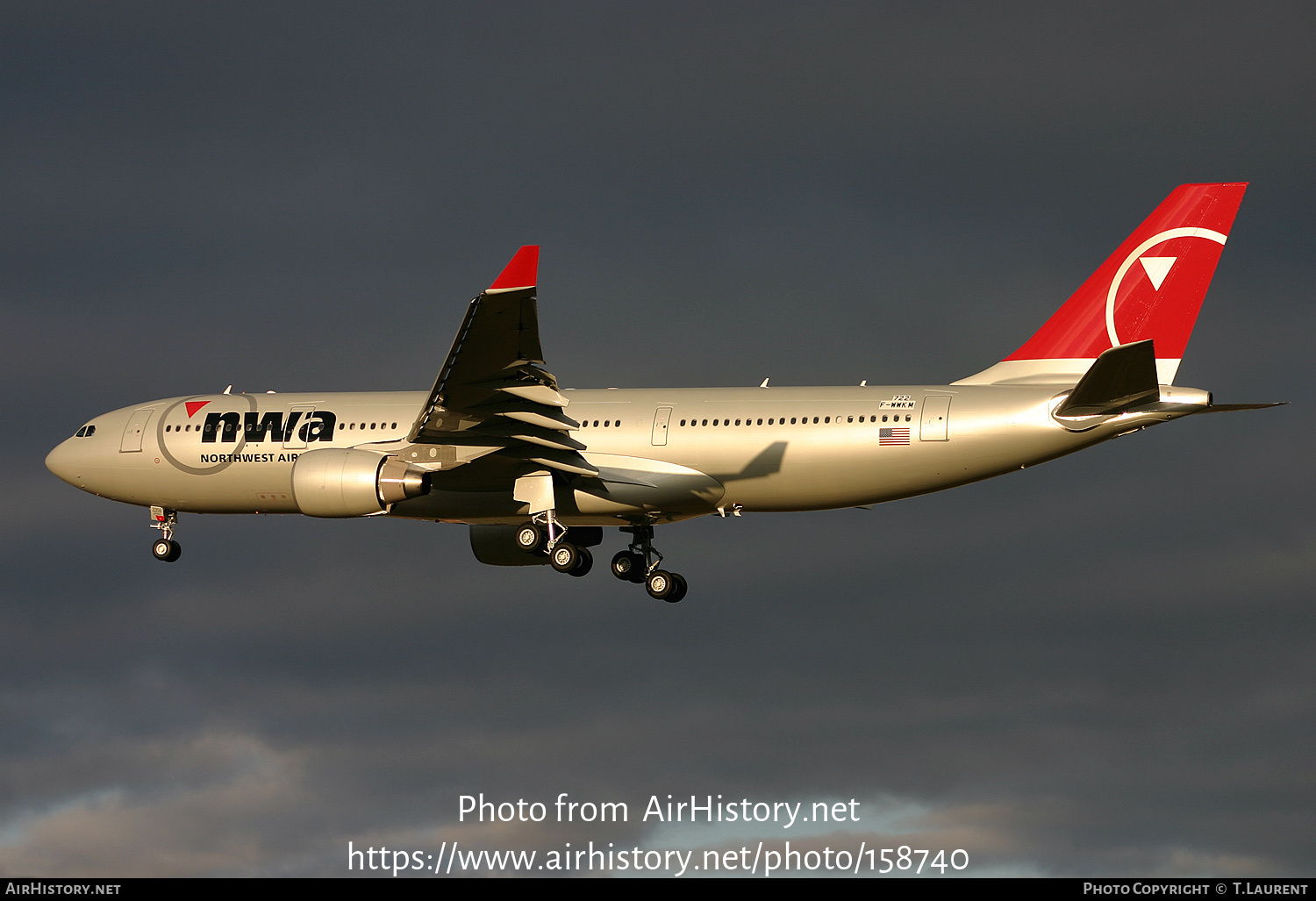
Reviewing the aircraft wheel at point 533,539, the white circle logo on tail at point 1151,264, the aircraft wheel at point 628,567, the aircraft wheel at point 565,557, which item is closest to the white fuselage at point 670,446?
the aircraft wheel at point 533,539

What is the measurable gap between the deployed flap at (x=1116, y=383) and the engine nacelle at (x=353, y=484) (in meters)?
13.5

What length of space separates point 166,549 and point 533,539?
10.8 meters

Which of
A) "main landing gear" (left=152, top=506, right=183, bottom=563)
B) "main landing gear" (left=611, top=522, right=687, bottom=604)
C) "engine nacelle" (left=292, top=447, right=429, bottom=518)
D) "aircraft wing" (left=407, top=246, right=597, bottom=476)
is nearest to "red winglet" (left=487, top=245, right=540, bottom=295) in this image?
"aircraft wing" (left=407, top=246, right=597, bottom=476)

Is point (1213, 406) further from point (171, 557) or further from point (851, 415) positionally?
point (171, 557)

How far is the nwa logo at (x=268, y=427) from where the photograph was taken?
122 ft

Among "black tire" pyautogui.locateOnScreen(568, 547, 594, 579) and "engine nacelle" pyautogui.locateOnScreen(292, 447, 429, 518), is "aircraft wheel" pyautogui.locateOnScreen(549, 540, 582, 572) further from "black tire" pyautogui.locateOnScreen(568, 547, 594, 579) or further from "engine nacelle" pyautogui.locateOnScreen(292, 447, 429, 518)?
"engine nacelle" pyautogui.locateOnScreen(292, 447, 429, 518)

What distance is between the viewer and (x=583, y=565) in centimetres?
3553

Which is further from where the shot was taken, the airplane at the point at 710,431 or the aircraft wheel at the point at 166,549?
the aircraft wheel at the point at 166,549

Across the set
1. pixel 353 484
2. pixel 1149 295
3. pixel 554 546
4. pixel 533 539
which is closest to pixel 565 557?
pixel 554 546

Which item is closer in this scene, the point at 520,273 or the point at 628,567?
the point at 520,273

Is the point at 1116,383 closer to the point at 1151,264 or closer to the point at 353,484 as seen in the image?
the point at 1151,264

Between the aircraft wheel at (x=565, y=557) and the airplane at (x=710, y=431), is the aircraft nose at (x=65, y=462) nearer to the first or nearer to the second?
the airplane at (x=710, y=431)

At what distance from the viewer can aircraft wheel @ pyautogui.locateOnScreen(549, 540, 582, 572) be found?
115 feet

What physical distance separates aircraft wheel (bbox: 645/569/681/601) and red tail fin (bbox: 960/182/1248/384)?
8789 mm
